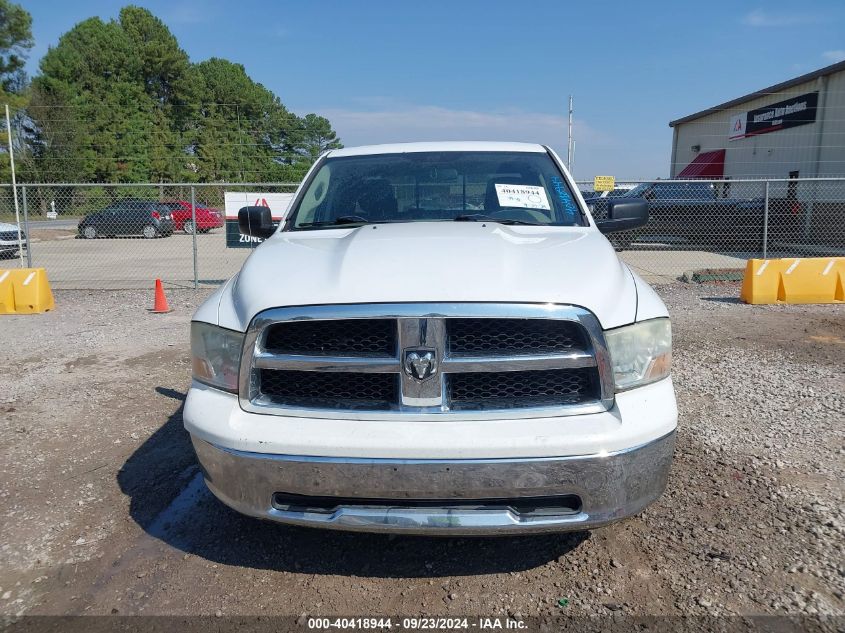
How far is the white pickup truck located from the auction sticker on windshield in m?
1.06

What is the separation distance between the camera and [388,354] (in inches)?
93.8

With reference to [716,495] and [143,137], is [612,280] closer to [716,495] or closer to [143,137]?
[716,495]

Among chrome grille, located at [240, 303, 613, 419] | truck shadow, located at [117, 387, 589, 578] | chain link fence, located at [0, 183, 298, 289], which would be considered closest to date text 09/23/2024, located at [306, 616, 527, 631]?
truck shadow, located at [117, 387, 589, 578]

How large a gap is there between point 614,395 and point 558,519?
1.67 feet

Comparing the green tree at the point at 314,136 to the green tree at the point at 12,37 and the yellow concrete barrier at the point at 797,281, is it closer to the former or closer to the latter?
the green tree at the point at 12,37

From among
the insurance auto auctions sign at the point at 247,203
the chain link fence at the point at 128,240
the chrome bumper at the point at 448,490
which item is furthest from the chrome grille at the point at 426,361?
the insurance auto auctions sign at the point at 247,203

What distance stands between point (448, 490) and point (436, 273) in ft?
2.72

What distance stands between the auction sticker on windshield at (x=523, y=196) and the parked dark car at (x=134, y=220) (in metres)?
19.4

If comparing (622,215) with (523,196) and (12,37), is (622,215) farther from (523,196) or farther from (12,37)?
(12,37)

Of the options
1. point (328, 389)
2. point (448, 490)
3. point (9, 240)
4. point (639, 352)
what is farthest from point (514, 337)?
point (9, 240)

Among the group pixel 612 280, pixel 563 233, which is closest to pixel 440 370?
pixel 612 280

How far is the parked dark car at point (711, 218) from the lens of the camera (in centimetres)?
1544

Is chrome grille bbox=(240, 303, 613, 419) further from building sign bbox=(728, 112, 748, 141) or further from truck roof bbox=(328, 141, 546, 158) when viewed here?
building sign bbox=(728, 112, 748, 141)

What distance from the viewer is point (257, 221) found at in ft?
12.9
